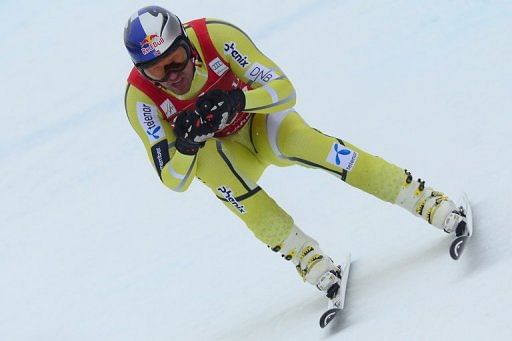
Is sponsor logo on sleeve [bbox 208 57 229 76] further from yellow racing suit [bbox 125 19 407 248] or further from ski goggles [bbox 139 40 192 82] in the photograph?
ski goggles [bbox 139 40 192 82]

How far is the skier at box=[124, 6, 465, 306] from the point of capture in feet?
13.0

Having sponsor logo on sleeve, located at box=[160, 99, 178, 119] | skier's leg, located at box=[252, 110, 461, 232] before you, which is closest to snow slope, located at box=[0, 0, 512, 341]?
skier's leg, located at box=[252, 110, 461, 232]

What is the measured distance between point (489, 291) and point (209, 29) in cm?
188

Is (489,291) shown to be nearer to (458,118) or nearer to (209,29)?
(209,29)

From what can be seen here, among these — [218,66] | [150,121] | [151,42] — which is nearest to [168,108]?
[150,121]

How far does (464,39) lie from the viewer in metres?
7.11

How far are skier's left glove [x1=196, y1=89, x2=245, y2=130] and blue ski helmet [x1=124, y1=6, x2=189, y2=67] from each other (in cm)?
30

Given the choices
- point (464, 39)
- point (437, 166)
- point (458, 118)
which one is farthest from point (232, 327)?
point (464, 39)

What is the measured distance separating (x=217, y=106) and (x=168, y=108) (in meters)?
0.49

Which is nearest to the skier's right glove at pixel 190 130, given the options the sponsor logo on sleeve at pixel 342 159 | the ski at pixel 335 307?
the sponsor logo on sleeve at pixel 342 159

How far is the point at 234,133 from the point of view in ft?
14.4

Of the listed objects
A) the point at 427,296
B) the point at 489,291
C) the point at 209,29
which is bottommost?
the point at 427,296

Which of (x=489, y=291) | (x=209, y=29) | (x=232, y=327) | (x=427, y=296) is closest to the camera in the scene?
(x=489, y=291)

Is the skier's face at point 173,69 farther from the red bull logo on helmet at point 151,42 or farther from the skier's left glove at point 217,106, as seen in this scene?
the skier's left glove at point 217,106
